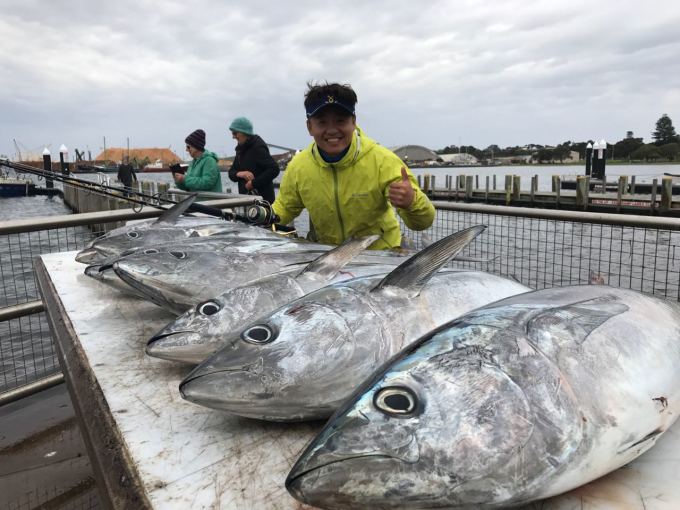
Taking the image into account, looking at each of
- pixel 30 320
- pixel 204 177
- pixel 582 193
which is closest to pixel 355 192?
pixel 204 177

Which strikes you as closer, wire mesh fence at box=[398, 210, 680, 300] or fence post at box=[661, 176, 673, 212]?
wire mesh fence at box=[398, 210, 680, 300]

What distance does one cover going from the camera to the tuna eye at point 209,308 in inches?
68.9

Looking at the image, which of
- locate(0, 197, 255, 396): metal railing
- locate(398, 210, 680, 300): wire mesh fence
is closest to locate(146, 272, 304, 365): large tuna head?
locate(398, 210, 680, 300): wire mesh fence

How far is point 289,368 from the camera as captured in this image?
53.0 inches

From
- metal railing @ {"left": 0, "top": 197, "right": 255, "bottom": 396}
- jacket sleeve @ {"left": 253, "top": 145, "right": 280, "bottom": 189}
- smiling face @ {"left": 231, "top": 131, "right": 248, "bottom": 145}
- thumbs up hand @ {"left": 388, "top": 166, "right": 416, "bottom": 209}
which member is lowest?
metal railing @ {"left": 0, "top": 197, "right": 255, "bottom": 396}

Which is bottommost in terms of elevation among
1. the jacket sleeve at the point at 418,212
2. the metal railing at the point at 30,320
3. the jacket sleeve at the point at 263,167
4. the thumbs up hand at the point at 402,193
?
the metal railing at the point at 30,320

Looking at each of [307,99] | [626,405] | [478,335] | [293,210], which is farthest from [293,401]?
[293,210]

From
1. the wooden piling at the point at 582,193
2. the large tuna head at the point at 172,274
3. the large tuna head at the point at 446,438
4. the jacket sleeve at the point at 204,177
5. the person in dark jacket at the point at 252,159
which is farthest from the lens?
the wooden piling at the point at 582,193

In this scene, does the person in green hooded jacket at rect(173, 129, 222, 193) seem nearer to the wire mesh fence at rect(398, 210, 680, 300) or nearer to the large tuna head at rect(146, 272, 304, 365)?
the wire mesh fence at rect(398, 210, 680, 300)

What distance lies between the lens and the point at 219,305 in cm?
177

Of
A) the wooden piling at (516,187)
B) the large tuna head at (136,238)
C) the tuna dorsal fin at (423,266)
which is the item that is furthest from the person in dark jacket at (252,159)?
the wooden piling at (516,187)

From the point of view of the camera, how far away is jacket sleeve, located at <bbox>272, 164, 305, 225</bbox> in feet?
11.0

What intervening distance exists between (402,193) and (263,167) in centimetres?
389

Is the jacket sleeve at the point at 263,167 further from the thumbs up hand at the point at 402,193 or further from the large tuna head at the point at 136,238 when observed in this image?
the thumbs up hand at the point at 402,193
